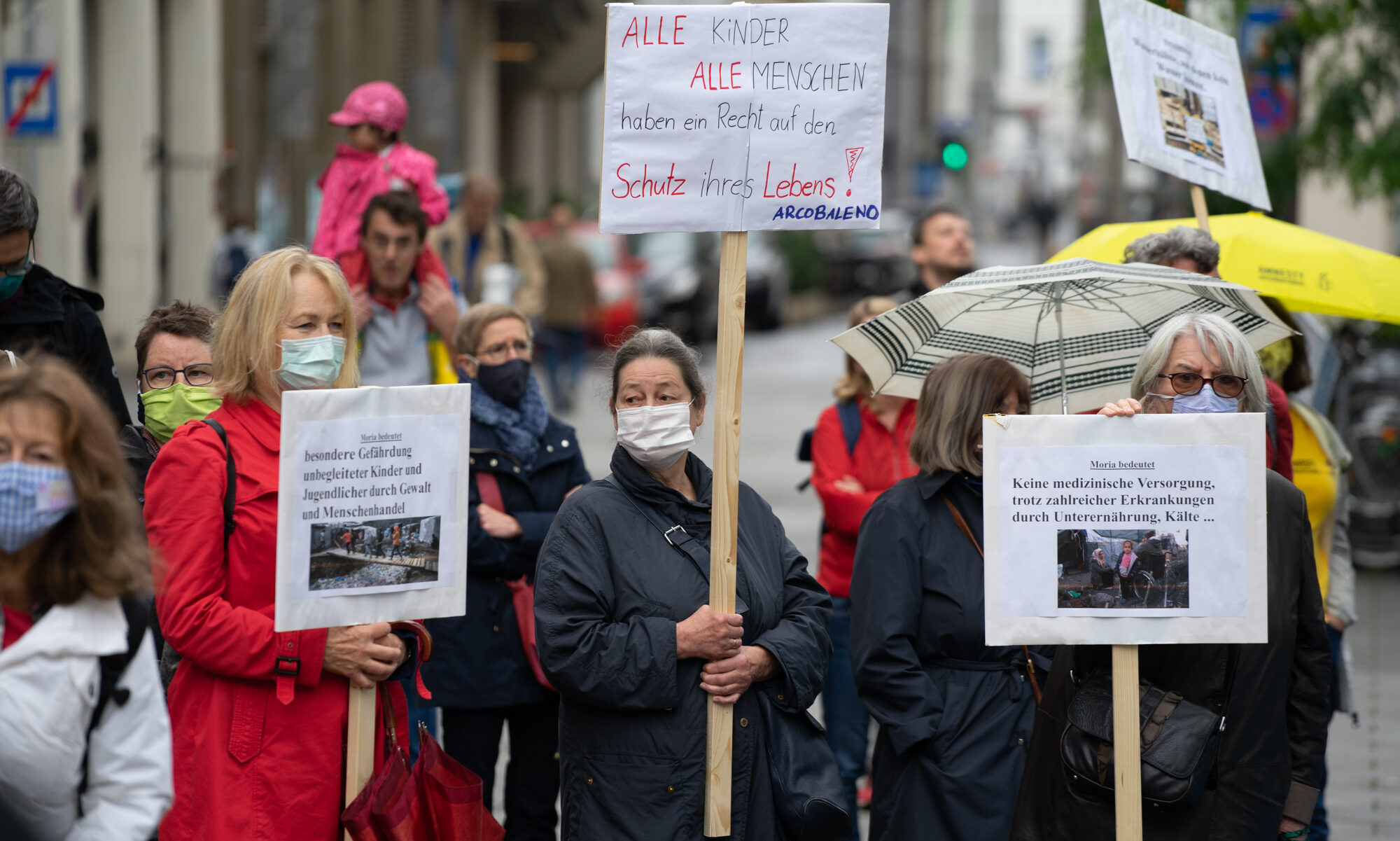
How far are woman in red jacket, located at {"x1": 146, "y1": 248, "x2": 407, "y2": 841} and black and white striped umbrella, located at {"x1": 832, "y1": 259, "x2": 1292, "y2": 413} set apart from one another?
1.61 m

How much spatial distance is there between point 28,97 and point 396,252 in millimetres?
7954

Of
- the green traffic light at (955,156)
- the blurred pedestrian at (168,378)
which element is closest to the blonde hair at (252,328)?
the blurred pedestrian at (168,378)

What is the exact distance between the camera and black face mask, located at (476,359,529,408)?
5230 mm

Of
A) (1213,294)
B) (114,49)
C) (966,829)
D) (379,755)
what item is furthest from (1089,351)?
(114,49)

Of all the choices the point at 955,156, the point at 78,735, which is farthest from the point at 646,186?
the point at 955,156

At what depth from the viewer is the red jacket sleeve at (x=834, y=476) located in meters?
5.82

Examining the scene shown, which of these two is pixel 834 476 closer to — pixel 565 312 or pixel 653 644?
pixel 653 644

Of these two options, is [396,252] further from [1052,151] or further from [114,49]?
[1052,151]

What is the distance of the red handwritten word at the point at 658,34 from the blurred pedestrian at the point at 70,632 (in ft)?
5.78

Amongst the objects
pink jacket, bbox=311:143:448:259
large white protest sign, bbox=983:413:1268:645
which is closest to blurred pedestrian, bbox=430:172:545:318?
pink jacket, bbox=311:143:448:259

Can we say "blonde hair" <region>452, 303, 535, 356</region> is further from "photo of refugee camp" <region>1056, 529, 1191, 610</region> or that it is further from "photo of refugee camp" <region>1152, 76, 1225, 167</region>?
"photo of refugee camp" <region>1152, 76, 1225, 167</region>

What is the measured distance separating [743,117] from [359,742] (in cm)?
173

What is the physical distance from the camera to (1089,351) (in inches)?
203

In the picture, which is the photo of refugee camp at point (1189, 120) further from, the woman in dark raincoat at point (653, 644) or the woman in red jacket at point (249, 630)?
the woman in red jacket at point (249, 630)
